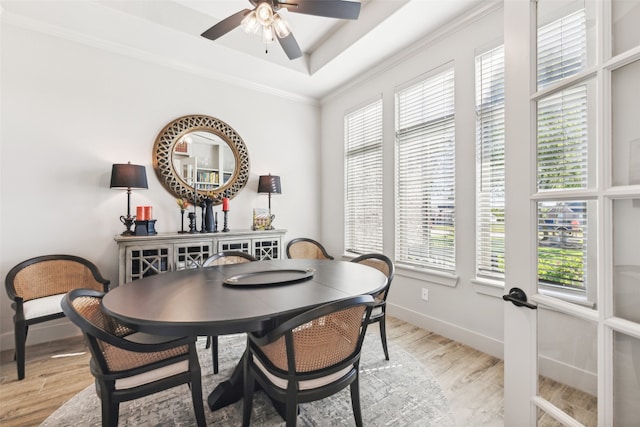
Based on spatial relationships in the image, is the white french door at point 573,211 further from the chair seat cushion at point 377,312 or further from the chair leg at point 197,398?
the chair leg at point 197,398

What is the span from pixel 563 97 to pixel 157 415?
252 cm

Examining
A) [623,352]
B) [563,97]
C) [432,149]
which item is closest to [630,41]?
[563,97]

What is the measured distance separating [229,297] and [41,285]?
91.2 inches

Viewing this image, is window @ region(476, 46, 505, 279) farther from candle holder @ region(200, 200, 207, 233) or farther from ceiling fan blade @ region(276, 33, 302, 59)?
candle holder @ region(200, 200, 207, 233)

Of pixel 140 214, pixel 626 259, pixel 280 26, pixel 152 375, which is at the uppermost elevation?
pixel 280 26

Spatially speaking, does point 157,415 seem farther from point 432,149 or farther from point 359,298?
point 432,149

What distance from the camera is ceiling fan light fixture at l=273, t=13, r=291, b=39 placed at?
6.21 feet

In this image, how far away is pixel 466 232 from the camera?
2.65 metres

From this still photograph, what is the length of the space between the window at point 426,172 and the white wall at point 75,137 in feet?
7.29

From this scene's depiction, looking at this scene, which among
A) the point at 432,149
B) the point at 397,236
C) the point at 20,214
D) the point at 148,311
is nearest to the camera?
the point at 148,311

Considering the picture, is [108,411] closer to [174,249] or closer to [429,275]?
[174,249]

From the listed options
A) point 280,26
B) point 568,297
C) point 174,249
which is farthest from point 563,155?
point 174,249

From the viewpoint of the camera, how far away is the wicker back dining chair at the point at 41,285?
2170mm

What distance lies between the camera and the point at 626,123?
2.46ft
